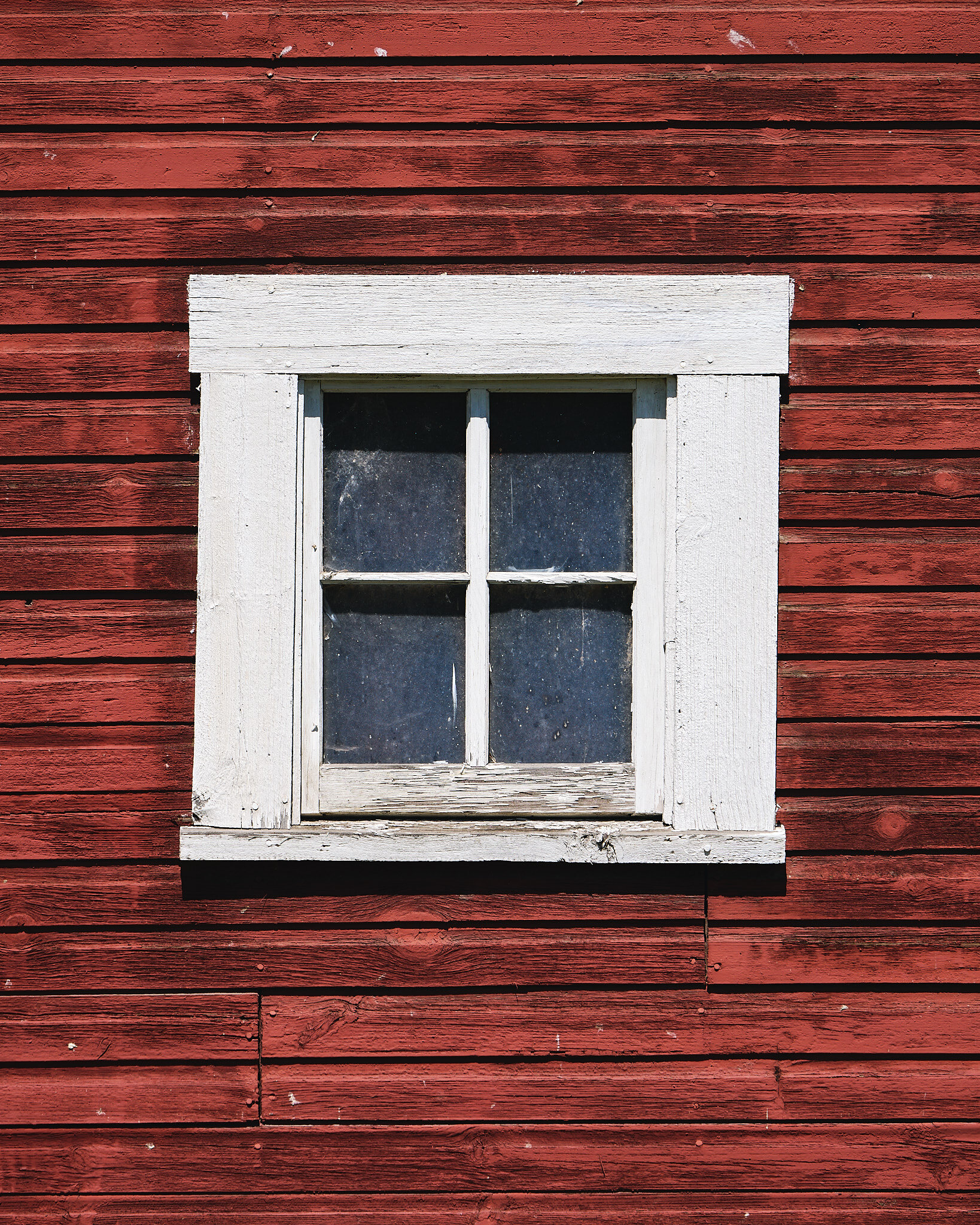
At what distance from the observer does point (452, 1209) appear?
6.73ft

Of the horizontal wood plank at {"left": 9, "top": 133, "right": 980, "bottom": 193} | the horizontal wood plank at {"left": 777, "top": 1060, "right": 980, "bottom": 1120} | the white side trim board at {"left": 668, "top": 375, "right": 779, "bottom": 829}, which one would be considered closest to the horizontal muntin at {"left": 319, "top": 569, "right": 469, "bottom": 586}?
the white side trim board at {"left": 668, "top": 375, "right": 779, "bottom": 829}

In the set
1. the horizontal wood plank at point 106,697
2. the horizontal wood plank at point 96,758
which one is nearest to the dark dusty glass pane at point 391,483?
the horizontal wood plank at point 106,697

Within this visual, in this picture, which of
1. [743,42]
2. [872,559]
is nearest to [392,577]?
[872,559]

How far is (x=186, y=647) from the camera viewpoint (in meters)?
2.09

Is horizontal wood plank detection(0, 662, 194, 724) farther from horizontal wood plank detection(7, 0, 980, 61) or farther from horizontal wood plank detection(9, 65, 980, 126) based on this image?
horizontal wood plank detection(7, 0, 980, 61)

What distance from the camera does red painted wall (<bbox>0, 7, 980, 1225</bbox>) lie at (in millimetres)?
2057

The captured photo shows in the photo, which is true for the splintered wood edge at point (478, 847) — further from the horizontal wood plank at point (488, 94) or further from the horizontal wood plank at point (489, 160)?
the horizontal wood plank at point (488, 94)

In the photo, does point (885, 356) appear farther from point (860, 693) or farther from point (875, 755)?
point (875, 755)

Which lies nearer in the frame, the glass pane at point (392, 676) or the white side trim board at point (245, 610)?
the white side trim board at point (245, 610)

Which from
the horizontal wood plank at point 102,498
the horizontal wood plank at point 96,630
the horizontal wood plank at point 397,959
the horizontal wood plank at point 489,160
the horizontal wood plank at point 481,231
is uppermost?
the horizontal wood plank at point 489,160

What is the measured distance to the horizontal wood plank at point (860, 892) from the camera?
6.81 feet

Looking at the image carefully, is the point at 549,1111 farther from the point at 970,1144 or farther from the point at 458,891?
the point at 970,1144

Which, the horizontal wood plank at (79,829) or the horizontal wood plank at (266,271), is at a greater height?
the horizontal wood plank at (266,271)

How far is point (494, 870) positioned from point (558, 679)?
478 millimetres
